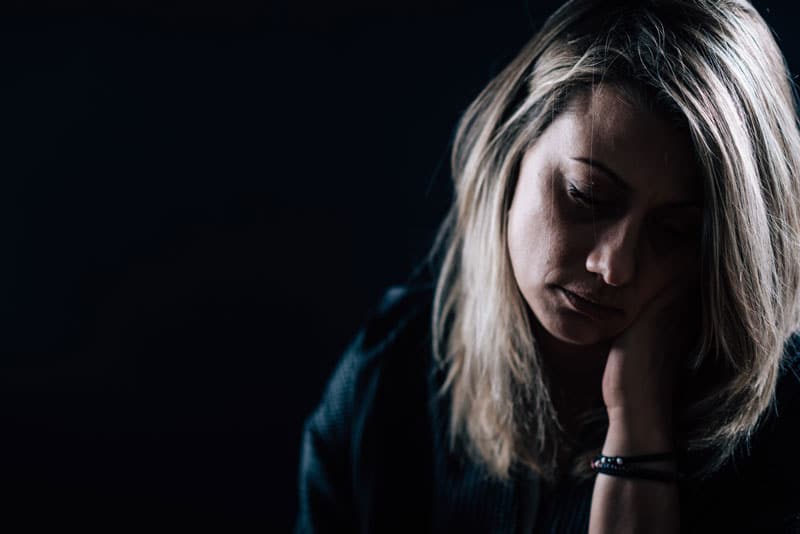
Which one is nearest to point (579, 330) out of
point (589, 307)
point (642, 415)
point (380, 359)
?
point (589, 307)

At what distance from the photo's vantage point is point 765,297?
804 mm

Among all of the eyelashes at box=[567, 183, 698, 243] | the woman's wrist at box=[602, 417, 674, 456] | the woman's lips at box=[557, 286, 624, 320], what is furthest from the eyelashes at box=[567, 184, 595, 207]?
the woman's wrist at box=[602, 417, 674, 456]

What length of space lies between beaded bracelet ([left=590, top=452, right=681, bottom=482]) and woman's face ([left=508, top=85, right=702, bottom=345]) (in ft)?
0.48

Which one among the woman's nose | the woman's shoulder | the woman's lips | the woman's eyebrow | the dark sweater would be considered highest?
the woman's eyebrow

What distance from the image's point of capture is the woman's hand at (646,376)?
85 centimetres

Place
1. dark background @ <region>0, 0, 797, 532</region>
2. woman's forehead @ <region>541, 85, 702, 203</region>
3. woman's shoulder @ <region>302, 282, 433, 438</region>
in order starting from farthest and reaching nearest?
dark background @ <region>0, 0, 797, 532</region>
woman's shoulder @ <region>302, 282, 433, 438</region>
woman's forehead @ <region>541, 85, 702, 203</region>

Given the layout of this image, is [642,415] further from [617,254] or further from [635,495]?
[617,254]

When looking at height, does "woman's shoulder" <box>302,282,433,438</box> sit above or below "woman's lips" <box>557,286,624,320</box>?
below

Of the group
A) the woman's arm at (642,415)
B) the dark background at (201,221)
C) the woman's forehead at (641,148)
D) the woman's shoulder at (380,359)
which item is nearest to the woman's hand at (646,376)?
the woman's arm at (642,415)

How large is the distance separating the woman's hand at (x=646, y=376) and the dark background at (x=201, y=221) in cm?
49

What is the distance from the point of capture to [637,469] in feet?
2.74

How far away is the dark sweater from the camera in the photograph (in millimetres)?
843

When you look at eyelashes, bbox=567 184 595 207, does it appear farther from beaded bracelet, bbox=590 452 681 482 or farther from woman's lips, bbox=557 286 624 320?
beaded bracelet, bbox=590 452 681 482

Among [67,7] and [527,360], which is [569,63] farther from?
[67,7]
